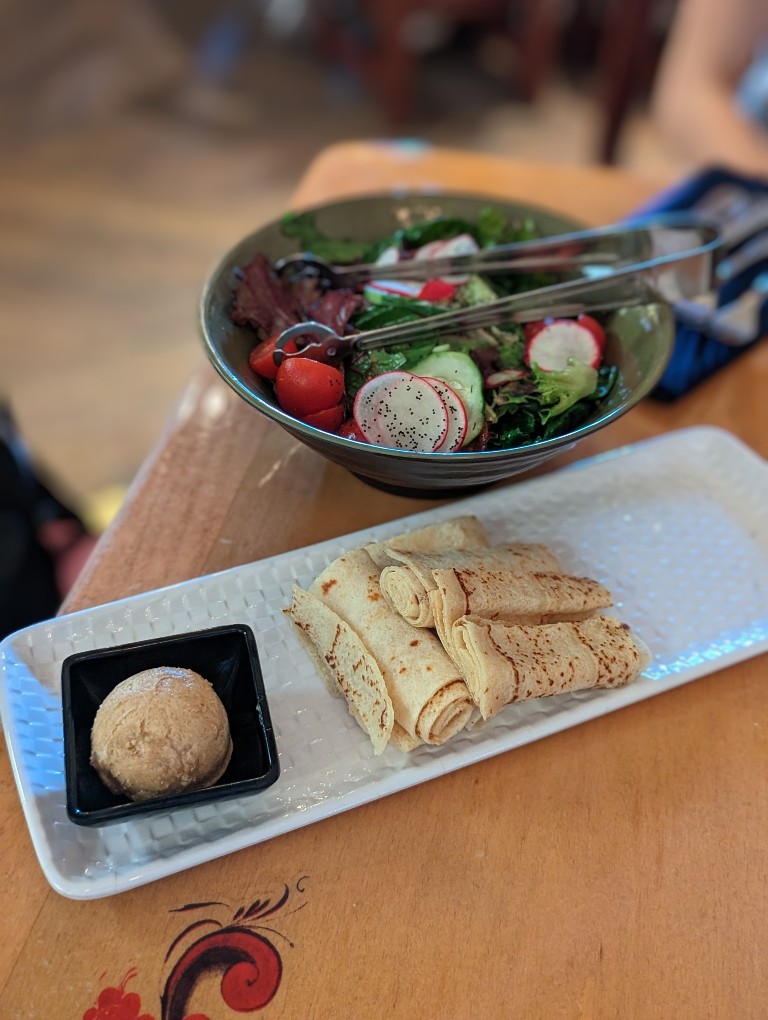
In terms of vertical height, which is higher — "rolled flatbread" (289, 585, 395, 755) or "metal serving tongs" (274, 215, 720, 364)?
"metal serving tongs" (274, 215, 720, 364)

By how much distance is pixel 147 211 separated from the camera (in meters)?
Result: 3.51

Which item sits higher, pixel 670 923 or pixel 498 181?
pixel 498 181

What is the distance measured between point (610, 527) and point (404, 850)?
0.53 m

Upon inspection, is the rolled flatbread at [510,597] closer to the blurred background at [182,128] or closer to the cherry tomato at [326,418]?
the cherry tomato at [326,418]

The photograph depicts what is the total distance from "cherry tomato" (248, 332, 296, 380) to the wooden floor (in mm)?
1239

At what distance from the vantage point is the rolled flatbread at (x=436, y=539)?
1023mm

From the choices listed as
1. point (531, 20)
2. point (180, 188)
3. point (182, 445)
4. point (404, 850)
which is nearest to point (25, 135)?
point (180, 188)

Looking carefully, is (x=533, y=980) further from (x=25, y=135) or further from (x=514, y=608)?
(x=25, y=135)

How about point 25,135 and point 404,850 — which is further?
point 25,135

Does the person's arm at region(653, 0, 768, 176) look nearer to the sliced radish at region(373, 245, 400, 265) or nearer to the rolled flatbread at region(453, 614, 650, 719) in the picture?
the sliced radish at region(373, 245, 400, 265)

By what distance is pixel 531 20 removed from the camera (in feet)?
13.6

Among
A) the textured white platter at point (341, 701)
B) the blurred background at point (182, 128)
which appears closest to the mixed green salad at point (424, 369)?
the textured white platter at point (341, 701)

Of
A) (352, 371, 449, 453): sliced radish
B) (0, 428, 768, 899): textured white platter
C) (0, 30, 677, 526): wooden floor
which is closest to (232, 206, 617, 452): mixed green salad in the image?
(352, 371, 449, 453): sliced radish

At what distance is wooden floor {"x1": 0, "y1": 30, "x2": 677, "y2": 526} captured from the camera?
267 cm
